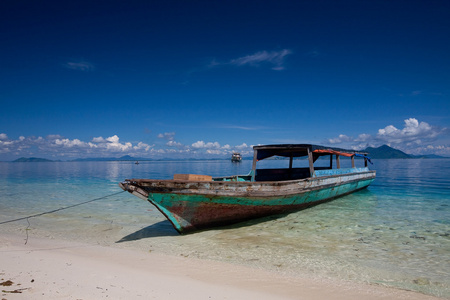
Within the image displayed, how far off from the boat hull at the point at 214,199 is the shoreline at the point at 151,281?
1896mm

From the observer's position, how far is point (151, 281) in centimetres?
521

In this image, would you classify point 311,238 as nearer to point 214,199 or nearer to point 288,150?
point 214,199

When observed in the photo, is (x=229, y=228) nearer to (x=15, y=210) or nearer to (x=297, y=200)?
(x=297, y=200)

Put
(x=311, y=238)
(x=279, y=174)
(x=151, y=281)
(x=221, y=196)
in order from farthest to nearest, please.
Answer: (x=279, y=174) → (x=221, y=196) → (x=311, y=238) → (x=151, y=281)

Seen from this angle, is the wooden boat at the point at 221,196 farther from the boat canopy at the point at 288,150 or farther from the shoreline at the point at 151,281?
the shoreline at the point at 151,281

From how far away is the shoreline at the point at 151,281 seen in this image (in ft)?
15.2

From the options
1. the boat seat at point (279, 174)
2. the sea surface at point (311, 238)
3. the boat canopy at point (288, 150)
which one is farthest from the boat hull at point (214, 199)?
the boat seat at point (279, 174)

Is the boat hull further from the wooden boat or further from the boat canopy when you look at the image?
the boat canopy

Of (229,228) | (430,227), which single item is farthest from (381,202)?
(229,228)

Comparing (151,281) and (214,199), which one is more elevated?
(214,199)

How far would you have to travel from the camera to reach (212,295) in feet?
15.2

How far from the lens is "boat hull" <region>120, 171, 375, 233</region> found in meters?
8.41

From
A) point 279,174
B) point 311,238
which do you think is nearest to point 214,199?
point 311,238

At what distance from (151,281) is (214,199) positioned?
407cm
